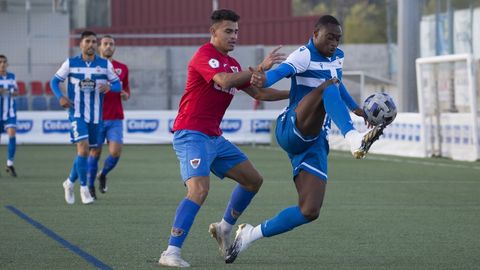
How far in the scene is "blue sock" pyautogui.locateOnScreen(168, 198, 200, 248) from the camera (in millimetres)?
8508

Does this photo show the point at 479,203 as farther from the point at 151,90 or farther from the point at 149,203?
the point at 151,90

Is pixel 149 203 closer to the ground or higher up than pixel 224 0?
closer to the ground

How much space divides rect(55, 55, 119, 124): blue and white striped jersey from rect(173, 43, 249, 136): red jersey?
17.9 feet

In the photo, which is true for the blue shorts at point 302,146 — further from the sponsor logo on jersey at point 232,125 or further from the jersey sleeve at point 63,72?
the sponsor logo on jersey at point 232,125

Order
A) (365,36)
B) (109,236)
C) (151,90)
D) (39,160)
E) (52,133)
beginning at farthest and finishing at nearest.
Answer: (365,36) < (151,90) < (52,133) < (39,160) < (109,236)

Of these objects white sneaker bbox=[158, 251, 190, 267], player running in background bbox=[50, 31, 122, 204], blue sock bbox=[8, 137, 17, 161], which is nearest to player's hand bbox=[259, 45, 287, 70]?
white sneaker bbox=[158, 251, 190, 267]

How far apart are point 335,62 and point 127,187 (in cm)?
851

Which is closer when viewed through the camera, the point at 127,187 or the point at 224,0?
the point at 127,187

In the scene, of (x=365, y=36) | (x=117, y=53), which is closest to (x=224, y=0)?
(x=117, y=53)

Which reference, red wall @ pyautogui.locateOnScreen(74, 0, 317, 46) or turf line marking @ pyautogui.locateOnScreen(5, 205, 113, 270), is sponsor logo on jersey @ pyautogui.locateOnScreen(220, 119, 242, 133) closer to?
red wall @ pyautogui.locateOnScreen(74, 0, 317, 46)

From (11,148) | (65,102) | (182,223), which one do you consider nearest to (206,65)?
(182,223)

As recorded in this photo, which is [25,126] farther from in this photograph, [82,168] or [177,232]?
[177,232]

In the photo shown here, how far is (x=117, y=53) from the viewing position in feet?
118

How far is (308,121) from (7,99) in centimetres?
1250
